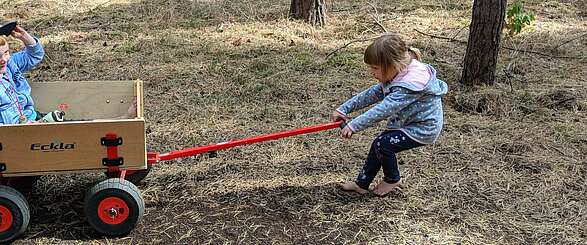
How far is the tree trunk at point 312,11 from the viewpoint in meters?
8.90

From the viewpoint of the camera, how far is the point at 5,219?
3375mm

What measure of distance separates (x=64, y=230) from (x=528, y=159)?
3.52 m

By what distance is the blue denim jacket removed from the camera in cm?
368

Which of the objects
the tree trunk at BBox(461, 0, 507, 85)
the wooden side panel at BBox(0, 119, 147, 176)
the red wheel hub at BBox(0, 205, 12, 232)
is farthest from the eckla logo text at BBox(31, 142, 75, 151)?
the tree trunk at BBox(461, 0, 507, 85)

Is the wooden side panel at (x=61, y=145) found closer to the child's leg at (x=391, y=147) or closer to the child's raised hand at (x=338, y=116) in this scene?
the child's raised hand at (x=338, y=116)

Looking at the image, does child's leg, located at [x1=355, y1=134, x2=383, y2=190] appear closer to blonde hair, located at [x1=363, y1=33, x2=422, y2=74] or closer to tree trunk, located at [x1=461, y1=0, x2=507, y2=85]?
blonde hair, located at [x1=363, y1=33, x2=422, y2=74]

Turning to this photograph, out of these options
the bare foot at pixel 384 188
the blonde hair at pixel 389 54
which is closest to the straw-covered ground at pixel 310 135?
the bare foot at pixel 384 188

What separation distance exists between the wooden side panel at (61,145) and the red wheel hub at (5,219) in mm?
210

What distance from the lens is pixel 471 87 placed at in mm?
6293

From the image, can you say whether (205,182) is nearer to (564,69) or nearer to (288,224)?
(288,224)

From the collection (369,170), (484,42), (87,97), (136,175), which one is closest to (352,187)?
(369,170)

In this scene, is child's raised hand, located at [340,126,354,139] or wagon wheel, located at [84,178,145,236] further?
child's raised hand, located at [340,126,354,139]

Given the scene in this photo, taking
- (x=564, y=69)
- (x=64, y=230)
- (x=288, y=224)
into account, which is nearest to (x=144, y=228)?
(x=64, y=230)

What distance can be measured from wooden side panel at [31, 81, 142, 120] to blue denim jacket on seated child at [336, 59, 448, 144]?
5.87 feet
